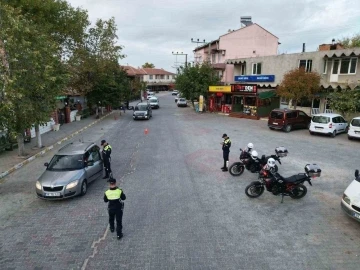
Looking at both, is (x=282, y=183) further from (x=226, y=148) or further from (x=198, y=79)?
(x=198, y=79)

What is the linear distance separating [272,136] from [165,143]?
790 centimetres

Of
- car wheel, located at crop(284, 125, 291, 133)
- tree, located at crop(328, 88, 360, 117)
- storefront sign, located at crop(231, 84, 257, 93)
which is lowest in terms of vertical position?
car wheel, located at crop(284, 125, 291, 133)

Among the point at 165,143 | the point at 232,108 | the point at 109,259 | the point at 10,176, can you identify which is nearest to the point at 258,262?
the point at 109,259

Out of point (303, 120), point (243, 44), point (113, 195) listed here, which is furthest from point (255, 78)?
point (113, 195)

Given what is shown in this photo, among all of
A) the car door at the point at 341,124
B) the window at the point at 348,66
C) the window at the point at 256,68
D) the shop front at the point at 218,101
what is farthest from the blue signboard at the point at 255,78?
the car door at the point at 341,124

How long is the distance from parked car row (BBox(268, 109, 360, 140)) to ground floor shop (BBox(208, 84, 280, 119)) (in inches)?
243

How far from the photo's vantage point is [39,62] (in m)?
13.2

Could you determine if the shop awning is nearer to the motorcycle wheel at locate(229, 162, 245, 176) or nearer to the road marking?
the motorcycle wheel at locate(229, 162, 245, 176)

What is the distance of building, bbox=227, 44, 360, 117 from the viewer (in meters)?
22.1

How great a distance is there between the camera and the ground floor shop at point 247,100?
90.9ft

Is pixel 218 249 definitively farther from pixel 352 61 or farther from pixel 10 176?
pixel 352 61

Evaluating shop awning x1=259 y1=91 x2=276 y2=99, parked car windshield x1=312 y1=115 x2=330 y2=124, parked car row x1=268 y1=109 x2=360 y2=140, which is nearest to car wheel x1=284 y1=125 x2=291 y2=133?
parked car row x1=268 y1=109 x2=360 y2=140

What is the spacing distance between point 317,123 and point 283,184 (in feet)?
41.3

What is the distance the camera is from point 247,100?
30516mm
